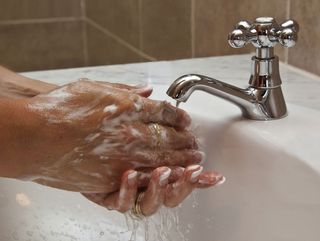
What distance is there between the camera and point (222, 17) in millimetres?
1052

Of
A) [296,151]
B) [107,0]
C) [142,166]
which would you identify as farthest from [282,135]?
[107,0]

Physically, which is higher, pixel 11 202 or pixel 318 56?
pixel 318 56

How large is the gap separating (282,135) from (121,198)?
0.18 meters

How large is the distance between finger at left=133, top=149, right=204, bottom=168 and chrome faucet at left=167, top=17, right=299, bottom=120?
0.05 metres

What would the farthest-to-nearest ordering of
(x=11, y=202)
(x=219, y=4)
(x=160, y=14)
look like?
1. (x=160, y=14)
2. (x=219, y=4)
3. (x=11, y=202)

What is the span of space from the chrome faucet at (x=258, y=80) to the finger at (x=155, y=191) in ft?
0.31

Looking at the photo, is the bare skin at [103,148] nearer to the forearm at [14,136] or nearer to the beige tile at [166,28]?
the forearm at [14,136]

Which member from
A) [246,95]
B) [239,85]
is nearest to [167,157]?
[246,95]

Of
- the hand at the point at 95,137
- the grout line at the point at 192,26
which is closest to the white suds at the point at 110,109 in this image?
the hand at the point at 95,137

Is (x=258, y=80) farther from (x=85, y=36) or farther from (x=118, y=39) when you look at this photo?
(x=85, y=36)

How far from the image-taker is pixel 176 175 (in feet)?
2.01

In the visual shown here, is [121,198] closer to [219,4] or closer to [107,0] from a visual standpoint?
[219,4]

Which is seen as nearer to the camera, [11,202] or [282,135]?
[282,135]

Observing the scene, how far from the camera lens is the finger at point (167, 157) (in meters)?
0.62
